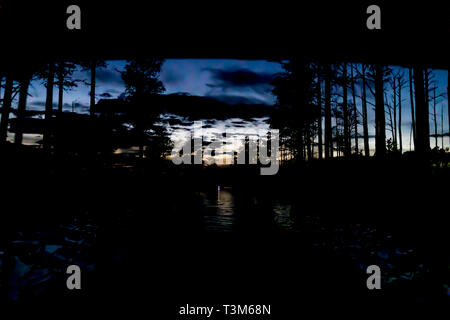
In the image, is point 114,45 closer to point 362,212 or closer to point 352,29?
point 352,29

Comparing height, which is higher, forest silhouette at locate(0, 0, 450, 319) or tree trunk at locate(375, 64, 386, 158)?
tree trunk at locate(375, 64, 386, 158)

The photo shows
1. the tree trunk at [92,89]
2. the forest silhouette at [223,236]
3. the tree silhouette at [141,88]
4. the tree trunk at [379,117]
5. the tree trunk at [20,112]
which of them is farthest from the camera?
the tree silhouette at [141,88]

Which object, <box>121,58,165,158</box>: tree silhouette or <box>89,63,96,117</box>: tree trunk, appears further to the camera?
<box>121,58,165,158</box>: tree silhouette

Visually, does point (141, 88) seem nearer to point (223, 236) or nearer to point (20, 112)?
point (20, 112)

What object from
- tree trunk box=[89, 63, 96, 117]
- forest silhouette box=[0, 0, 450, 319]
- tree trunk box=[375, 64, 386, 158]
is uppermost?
tree trunk box=[89, 63, 96, 117]

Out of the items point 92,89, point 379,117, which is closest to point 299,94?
point 379,117

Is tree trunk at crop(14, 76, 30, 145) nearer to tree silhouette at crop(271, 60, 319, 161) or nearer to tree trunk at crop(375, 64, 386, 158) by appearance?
tree silhouette at crop(271, 60, 319, 161)

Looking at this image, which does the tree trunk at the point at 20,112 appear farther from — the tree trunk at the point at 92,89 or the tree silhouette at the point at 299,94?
the tree silhouette at the point at 299,94

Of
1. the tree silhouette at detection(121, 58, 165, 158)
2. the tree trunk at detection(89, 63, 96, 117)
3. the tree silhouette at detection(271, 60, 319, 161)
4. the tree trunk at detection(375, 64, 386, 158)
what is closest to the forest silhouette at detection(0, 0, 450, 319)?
the tree trunk at detection(375, 64, 386, 158)

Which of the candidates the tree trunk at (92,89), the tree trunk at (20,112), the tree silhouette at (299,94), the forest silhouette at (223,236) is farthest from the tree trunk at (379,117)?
the tree trunk at (20,112)

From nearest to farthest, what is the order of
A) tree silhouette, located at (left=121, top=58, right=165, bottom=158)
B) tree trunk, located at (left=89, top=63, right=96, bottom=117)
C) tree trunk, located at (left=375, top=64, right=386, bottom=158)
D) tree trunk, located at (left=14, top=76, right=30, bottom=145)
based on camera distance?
tree trunk, located at (left=375, top=64, right=386, bottom=158) < tree trunk, located at (left=14, top=76, right=30, bottom=145) < tree trunk, located at (left=89, top=63, right=96, bottom=117) < tree silhouette, located at (left=121, top=58, right=165, bottom=158)

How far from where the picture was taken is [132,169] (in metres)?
14.9
